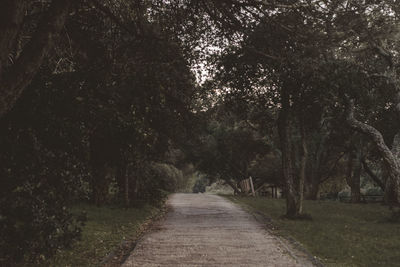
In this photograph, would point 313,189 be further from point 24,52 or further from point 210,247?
point 24,52

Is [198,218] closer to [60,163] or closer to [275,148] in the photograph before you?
[60,163]

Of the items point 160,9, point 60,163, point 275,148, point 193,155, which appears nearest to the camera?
point 60,163

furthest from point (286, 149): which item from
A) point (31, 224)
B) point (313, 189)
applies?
point (313, 189)

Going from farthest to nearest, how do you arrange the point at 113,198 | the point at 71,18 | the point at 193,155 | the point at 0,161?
the point at 193,155 → the point at 113,198 → the point at 71,18 → the point at 0,161

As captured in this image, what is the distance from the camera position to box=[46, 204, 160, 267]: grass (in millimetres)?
10008

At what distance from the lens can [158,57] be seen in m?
15.0

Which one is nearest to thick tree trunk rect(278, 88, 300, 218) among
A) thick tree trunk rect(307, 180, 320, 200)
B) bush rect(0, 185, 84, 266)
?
bush rect(0, 185, 84, 266)

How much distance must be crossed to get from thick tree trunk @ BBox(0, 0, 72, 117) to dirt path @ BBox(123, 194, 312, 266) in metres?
4.18

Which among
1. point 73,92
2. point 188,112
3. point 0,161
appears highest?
point 188,112

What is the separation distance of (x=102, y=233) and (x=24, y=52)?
26.8 ft

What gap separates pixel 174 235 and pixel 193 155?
3714 cm

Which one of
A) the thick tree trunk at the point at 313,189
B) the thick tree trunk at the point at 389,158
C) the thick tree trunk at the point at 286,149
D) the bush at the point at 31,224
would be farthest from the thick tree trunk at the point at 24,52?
the thick tree trunk at the point at 313,189

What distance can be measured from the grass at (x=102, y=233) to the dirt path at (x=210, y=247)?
72 cm

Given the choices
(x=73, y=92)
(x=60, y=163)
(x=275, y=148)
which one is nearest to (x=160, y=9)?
(x=73, y=92)
